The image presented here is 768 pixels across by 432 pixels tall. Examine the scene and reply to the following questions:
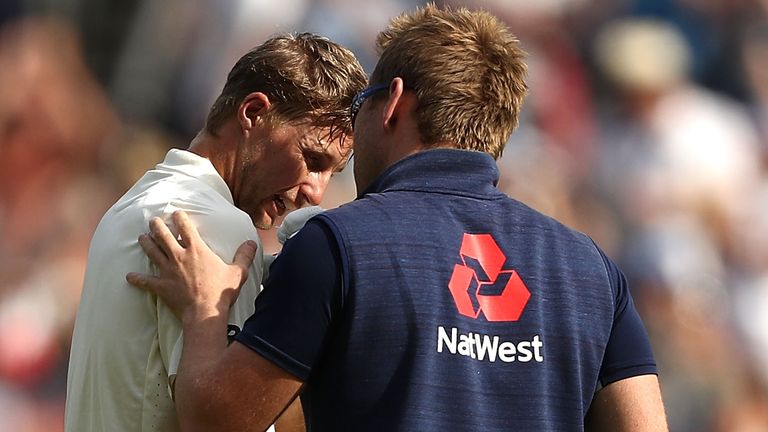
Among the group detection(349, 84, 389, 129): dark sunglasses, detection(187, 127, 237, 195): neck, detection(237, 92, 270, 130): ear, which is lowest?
detection(187, 127, 237, 195): neck

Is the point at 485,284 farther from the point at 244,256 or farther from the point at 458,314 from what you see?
the point at 244,256

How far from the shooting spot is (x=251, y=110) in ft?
8.19

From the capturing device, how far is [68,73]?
5.05 metres

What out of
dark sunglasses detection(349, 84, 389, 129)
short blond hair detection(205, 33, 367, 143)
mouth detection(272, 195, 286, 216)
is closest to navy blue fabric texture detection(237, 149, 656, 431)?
dark sunglasses detection(349, 84, 389, 129)

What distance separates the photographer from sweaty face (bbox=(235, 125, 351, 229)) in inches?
99.3

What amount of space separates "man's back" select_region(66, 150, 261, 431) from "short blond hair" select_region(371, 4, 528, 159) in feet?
1.34

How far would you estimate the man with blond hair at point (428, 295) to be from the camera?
74.1 inches

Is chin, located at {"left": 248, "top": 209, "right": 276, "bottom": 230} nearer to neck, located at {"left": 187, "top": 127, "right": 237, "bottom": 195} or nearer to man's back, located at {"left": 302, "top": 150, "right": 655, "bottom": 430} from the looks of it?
neck, located at {"left": 187, "top": 127, "right": 237, "bottom": 195}

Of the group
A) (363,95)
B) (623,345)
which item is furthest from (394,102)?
(623,345)

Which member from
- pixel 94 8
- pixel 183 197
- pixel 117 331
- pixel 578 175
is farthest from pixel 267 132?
pixel 578 175

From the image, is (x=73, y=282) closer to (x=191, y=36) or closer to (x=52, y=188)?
(x=52, y=188)

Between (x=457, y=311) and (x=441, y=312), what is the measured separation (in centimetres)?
3

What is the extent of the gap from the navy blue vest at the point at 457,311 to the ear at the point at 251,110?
511mm

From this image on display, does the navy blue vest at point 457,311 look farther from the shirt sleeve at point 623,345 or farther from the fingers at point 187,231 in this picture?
the fingers at point 187,231
